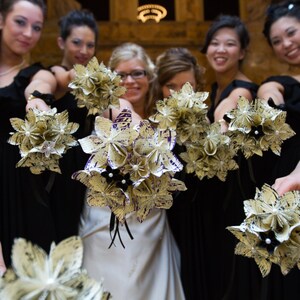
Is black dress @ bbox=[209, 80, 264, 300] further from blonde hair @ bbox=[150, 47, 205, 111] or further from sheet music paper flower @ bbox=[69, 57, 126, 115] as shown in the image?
blonde hair @ bbox=[150, 47, 205, 111]

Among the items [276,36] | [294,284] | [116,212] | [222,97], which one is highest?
[276,36]

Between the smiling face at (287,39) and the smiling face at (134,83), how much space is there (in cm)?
76

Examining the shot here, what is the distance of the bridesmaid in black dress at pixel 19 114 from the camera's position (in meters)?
2.21

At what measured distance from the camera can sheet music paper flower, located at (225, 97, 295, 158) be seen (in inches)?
74.2

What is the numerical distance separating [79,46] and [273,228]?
235 centimetres

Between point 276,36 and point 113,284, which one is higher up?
point 276,36

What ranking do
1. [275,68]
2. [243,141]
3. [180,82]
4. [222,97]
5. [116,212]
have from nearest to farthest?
[116,212], [243,141], [222,97], [180,82], [275,68]

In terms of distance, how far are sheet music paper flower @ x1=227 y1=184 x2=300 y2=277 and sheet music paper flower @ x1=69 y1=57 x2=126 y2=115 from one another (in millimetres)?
866

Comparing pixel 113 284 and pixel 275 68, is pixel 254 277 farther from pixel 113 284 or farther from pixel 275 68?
pixel 275 68

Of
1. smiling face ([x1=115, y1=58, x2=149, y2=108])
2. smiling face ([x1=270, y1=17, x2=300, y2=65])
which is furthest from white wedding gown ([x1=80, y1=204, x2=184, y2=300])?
smiling face ([x1=270, y1=17, x2=300, y2=65])

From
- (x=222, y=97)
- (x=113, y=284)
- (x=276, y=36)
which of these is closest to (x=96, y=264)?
(x=113, y=284)

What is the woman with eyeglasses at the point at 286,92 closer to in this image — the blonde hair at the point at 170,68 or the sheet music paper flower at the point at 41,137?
the blonde hair at the point at 170,68

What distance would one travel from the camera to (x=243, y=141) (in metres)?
1.92

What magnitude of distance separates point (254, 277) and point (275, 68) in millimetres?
5272
